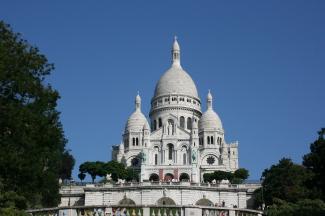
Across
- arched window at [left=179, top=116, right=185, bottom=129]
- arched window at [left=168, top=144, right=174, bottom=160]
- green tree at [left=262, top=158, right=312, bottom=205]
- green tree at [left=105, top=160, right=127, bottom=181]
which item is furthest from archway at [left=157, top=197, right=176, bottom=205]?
arched window at [left=179, top=116, right=185, bottom=129]

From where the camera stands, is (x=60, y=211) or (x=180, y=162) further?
(x=180, y=162)

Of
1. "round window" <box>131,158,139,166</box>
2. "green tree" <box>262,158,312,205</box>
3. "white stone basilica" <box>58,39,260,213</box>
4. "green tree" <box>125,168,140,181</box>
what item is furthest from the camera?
"round window" <box>131,158,139,166</box>

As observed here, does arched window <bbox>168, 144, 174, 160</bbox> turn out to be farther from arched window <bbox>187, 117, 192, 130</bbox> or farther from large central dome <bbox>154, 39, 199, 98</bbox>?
large central dome <bbox>154, 39, 199, 98</bbox>

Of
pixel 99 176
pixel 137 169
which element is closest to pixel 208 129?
pixel 137 169

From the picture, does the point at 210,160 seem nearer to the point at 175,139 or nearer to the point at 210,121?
the point at 175,139

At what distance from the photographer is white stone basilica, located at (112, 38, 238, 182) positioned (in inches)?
4749

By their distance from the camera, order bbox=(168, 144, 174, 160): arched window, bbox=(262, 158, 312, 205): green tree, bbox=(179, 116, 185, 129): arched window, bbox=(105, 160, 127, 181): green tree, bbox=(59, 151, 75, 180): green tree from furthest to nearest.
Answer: bbox=(179, 116, 185, 129): arched window < bbox=(168, 144, 174, 160): arched window < bbox=(105, 160, 127, 181): green tree < bbox=(59, 151, 75, 180): green tree < bbox=(262, 158, 312, 205): green tree

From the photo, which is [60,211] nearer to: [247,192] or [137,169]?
[247,192]

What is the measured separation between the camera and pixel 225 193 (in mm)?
82688

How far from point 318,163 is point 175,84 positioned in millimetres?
89348

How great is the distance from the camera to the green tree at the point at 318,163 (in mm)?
54688

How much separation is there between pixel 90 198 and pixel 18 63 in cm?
4870

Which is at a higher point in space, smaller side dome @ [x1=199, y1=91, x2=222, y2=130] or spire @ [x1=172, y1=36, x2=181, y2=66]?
spire @ [x1=172, y1=36, x2=181, y2=66]

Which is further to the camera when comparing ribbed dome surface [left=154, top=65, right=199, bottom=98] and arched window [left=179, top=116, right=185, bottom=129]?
ribbed dome surface [left=154, top=65, right=199, bottom=98]
